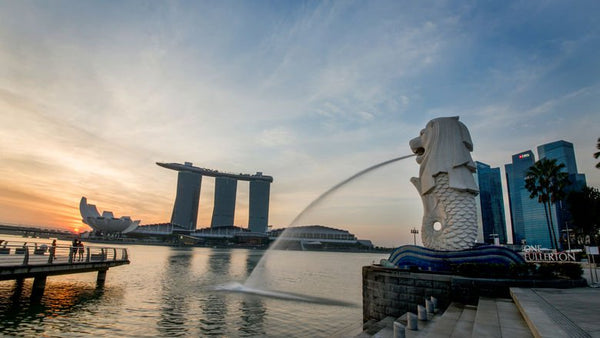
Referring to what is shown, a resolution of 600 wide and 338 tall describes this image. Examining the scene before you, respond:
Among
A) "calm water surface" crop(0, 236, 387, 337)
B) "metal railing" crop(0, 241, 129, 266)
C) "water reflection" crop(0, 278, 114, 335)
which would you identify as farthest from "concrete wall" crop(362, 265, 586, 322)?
"metal railing" crop(0, 241, 129, 266)

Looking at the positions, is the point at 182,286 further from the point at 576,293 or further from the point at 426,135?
the point at 576,293

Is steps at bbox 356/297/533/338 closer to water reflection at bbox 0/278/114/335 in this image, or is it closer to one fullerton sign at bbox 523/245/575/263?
water reflection at bbox 0/278/114/335

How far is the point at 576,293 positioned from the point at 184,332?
14.1 meters

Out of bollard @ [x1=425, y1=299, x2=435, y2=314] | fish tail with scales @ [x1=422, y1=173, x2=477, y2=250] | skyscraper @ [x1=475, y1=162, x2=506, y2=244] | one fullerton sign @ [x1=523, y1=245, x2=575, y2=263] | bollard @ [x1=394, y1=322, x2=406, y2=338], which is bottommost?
bollard @ [x1=425, y1=299, x2=435, y2=314]

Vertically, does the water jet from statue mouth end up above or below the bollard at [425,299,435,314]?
below

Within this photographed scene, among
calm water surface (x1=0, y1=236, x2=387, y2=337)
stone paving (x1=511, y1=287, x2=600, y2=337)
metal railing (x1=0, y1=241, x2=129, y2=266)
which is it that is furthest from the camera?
metal railing (x1=0, y1=241, x2=129, y2=266)

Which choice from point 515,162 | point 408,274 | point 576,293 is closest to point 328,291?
point 408,274

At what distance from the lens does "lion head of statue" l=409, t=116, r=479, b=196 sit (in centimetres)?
1738

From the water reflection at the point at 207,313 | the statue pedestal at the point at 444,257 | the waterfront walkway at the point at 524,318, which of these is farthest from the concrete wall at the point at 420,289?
the water reflection at the point at 207,313

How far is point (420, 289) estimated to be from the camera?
41.4 ft

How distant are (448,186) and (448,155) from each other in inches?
70.2

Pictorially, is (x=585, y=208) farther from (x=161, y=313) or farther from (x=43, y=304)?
(x=43, y=304)

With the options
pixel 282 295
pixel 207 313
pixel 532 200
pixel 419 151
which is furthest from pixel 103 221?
pixel 532 200

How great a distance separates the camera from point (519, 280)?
11852 mm
